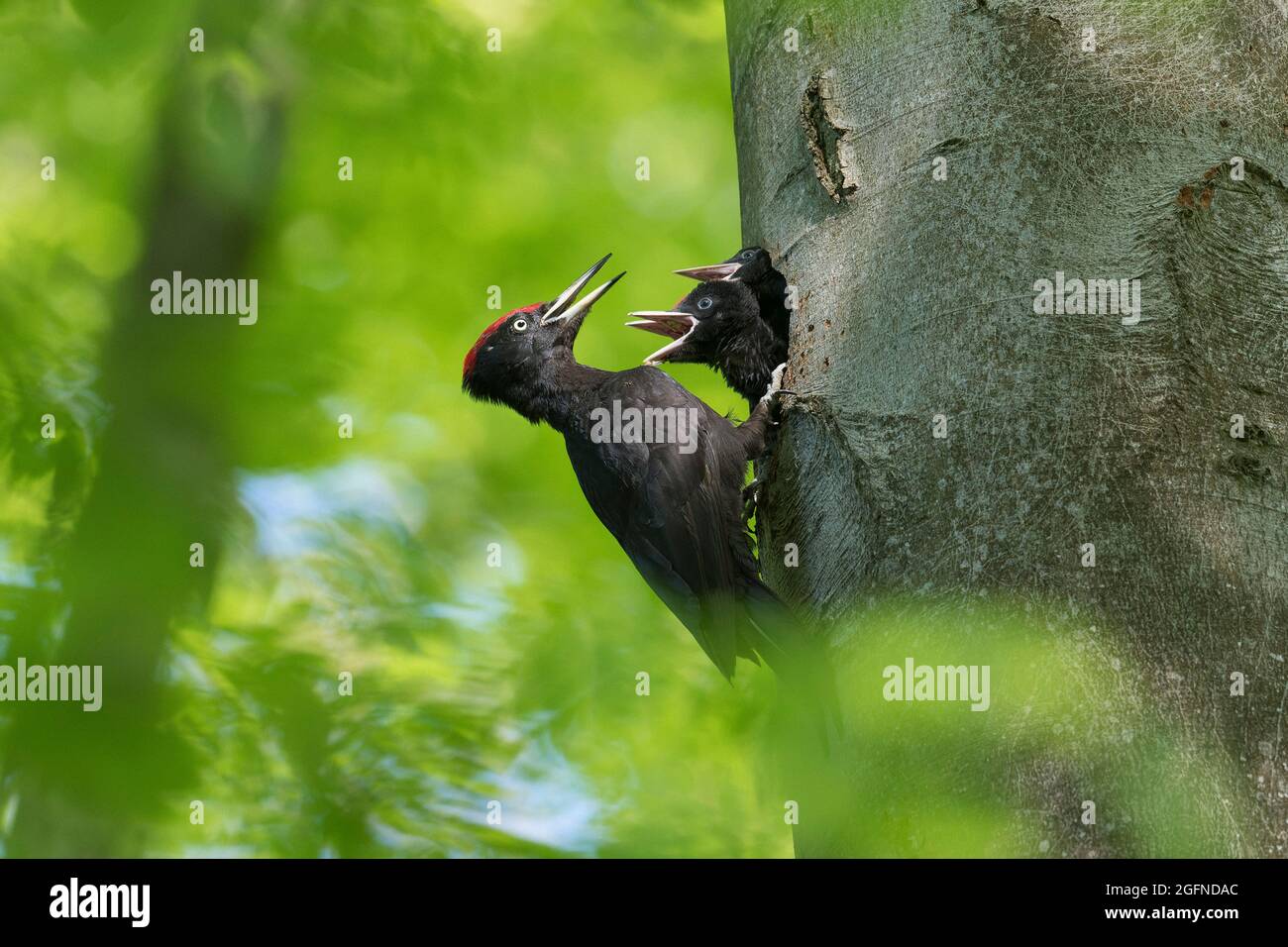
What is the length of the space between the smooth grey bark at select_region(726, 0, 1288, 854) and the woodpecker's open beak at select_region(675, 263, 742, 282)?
47.8 inches

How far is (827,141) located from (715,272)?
4.60 ft

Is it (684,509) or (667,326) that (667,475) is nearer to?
(684,509)

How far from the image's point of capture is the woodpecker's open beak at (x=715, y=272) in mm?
4000

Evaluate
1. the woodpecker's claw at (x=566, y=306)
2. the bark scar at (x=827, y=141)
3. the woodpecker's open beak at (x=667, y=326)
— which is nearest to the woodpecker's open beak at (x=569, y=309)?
the woodpecker's claw at (x=566, y=306)

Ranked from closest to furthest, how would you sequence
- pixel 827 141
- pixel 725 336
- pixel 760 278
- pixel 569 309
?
pixel 827 141, pixel 760 278, pixel 725 336, pixel 569 309

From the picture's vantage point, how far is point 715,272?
13.4ft

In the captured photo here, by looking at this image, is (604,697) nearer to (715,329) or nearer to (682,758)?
(682,758)

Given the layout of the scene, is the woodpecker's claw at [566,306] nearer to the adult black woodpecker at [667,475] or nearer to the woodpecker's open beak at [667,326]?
the adult black woodpecker at [667,475]

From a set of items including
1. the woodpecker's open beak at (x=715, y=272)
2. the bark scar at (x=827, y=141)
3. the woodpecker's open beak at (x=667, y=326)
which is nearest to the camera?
the bark scar at (x=827, y=141)

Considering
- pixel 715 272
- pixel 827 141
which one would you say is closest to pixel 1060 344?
pixel 827 141

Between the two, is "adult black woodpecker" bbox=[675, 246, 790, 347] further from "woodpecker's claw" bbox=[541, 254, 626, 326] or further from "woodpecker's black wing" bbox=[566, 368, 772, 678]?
"woodpecker's claw" bbox=[541, 254, 626, 326]

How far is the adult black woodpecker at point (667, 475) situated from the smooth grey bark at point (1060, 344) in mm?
699

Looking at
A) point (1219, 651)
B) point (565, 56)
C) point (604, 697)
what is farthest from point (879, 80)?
point (565, 56)

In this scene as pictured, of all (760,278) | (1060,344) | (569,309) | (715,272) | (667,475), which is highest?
(569,309)
